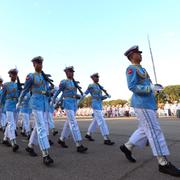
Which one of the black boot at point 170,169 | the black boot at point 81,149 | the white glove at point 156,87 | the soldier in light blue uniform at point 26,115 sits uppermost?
the white glove at point 156,87

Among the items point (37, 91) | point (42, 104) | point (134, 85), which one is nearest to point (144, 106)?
point (134, 85)

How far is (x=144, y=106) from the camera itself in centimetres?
598

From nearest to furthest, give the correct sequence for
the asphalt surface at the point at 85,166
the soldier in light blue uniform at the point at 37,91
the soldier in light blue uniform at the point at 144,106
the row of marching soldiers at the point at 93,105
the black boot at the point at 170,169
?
the black boot at the point at 170,169
the asphalt surface at the point at 85,166
the soldier in light blue uniform at the point at 144,106
the row of marching soldiers at the point at 93,105
the soldier in light blue uniform at the point at 37,91

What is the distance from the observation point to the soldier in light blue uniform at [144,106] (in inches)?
225

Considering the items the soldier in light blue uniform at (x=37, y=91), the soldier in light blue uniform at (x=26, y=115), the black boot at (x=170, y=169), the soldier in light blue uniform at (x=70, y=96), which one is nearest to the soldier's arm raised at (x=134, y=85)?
the black boot at (x=170, y=169)

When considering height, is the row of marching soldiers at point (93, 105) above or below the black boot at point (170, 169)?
above

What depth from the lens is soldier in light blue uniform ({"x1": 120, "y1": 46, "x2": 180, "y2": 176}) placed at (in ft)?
18.7

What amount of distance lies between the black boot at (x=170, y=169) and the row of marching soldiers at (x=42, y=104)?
6.85 feet

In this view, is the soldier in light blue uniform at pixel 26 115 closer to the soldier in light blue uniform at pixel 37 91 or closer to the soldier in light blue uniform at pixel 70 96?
the soldier in light blue uniform at pixel 70 96

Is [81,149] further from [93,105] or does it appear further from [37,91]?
[93,105]

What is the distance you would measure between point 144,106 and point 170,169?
1191mm

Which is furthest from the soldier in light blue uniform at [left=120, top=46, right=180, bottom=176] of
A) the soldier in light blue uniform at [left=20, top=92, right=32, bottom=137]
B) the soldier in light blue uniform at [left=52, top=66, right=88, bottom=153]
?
the soldier in light blue uniform at [left=20, top=92, right=32, bottom=137]

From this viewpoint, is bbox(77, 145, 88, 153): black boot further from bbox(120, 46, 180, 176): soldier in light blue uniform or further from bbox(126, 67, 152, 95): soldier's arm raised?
bbox(126, 67, 152, 95): soldier's arm raised

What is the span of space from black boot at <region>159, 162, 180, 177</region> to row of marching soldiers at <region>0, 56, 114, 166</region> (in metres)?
2.09
